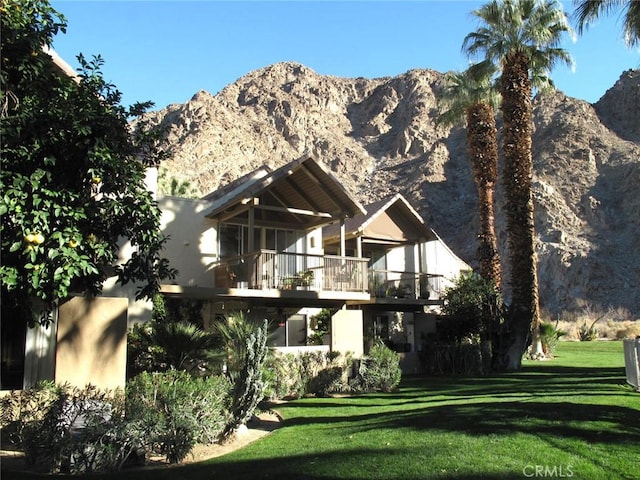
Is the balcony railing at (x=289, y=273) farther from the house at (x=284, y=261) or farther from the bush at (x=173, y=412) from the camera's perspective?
the bush at (x=173, y=412)

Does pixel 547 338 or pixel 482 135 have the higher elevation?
pixel 482 135

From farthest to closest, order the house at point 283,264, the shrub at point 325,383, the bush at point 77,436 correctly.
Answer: the house at point 283,264
the shrub at point 325,383
the bush at point 77,436

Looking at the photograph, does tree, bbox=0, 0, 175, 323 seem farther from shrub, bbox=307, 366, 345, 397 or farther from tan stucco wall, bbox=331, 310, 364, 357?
tan stucco wall, bbox=331, 310, 364, 357

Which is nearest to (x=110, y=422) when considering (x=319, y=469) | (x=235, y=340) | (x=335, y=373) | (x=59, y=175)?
(x=319, y=469)

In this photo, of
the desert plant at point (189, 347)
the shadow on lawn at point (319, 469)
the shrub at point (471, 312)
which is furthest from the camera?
the shrub at point (471, 312)

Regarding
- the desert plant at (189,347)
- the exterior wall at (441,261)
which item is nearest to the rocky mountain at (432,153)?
the exterior wall at (441,261)

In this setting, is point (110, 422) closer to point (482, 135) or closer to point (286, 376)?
point (286, 376)

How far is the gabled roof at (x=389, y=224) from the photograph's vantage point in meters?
26.2

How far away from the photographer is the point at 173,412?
9133mm

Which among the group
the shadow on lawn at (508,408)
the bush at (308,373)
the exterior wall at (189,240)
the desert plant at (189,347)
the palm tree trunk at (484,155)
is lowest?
the shadow on lawn at (508,408)

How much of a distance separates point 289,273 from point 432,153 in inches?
2931

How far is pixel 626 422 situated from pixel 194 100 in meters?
86.0

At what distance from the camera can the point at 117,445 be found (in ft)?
28.1

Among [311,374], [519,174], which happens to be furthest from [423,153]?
[311,374]
